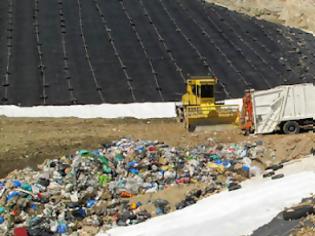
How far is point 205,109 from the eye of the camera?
22.5m

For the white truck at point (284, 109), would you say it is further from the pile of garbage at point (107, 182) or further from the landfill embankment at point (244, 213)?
the landfill embankment at point (244, 213)

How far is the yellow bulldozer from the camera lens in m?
22.1

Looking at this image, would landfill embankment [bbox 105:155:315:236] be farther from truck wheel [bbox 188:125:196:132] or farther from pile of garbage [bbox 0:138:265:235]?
truck wheel [bbox 188:125:196:132]

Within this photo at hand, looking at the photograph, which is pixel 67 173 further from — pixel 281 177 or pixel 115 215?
pixel 281 177

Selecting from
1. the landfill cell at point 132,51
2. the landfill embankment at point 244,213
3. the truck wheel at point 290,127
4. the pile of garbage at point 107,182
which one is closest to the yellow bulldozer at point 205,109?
the truck wheel at point 290,127

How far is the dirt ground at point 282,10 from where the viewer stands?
173 feet

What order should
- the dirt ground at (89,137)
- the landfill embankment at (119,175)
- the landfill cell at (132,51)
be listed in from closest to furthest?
1. the landfill embankment at (119,175)
2. the dirt ground at (89,137)
3. the landfill cell at (132,51)

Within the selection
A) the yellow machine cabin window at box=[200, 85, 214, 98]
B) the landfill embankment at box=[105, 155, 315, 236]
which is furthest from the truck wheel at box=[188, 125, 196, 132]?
the landfill embankment at box=[105, 155, 315, 236]

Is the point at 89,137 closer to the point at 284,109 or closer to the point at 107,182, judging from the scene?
the point at 107,182

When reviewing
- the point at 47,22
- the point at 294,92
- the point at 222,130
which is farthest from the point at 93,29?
the point at 294,92

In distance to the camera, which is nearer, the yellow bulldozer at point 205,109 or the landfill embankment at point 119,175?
the landfill embankment at point 119,175

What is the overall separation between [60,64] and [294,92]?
48.1ft

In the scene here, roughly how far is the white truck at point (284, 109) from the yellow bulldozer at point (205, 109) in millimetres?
1926

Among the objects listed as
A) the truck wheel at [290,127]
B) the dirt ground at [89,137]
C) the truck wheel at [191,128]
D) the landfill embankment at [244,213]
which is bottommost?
the landfill embankment at [244,213]
